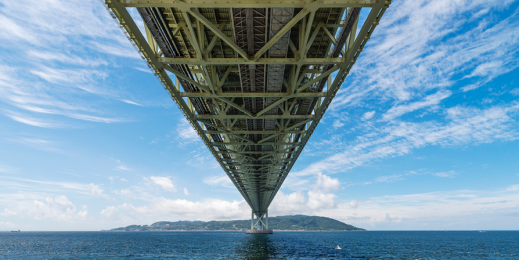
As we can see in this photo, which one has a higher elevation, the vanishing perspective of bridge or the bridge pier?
the vanishing perspective of bridge

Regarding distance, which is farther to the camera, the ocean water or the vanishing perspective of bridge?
the ocean water

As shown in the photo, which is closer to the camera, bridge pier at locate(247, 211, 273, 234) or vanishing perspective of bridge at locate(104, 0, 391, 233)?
vanishing perspective of bridge at locate(104, 0, 391, 233)

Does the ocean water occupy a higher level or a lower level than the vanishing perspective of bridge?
lower

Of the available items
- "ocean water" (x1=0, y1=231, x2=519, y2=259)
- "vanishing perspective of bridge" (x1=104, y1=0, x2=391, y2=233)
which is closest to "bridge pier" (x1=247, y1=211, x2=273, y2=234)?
"ocean water" (x1=0, y1=231, x2=519, y2=259)

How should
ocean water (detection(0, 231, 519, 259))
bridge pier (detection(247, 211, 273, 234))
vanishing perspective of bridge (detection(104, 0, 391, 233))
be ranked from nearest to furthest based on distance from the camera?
vanishing perspective of bridge (detection(104, 0, 391, 233)), ocean water (detection(0, 231, 519, 259)), bridge pier (detection(247, 211, 273, 234))

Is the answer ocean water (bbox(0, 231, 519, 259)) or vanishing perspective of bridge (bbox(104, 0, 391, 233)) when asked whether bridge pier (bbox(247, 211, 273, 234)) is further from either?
vanishing perspective of bridge (bbox(104, 0, 391, 233))

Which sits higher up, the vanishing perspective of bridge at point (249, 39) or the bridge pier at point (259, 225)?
the vanishing perspective of bridge at point (249, 39)

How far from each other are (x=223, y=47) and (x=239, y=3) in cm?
579

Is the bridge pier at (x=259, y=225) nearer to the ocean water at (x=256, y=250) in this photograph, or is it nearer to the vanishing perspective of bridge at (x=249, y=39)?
the ocean water at (x=256, y=250)

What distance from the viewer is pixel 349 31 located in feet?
41.5

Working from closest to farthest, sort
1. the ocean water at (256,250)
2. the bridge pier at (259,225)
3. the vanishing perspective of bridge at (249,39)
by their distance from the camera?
the vanishing perspective of bridge at (249,39) → the ocean water at (256,250) → the bridge pier at (259,225)

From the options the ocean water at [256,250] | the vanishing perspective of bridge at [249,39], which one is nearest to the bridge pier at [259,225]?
the ocean water at [256,250]

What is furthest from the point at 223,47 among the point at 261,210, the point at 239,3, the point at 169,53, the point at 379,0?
the point at 261,210

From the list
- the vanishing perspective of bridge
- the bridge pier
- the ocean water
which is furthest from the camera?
the bridge pier
